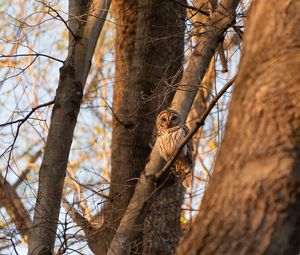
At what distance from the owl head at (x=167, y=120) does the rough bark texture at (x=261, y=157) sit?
8.83ft

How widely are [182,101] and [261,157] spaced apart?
2.73 meters

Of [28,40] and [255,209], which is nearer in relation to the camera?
[255,209]

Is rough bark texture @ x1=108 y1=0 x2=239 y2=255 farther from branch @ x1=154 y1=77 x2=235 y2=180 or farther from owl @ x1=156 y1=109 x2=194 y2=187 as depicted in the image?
owl @ x1=156 y1=109 x2=194 y2=187

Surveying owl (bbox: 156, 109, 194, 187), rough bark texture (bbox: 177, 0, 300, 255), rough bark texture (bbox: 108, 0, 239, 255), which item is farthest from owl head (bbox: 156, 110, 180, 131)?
rough bark texture (bbox: 177, 0, 300, 255)

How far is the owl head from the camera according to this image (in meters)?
6.68

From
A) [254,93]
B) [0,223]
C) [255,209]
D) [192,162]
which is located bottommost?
[255,209]

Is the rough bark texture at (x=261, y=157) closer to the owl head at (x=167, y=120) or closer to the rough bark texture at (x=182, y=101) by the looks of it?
the rough bark texture at (x=182, y=101)

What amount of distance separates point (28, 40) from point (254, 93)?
3261 millimetres

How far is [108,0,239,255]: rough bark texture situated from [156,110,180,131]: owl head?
211 millimetres

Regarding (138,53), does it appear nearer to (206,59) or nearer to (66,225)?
(206,59)

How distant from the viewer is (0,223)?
21.6 ft

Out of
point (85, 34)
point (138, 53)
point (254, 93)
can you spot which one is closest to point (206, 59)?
point (85, 34)

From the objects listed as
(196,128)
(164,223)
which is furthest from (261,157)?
(164,223)

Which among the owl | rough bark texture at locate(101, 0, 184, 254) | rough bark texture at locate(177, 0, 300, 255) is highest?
rough bark texture at locate(101, 0, 184, 254)
